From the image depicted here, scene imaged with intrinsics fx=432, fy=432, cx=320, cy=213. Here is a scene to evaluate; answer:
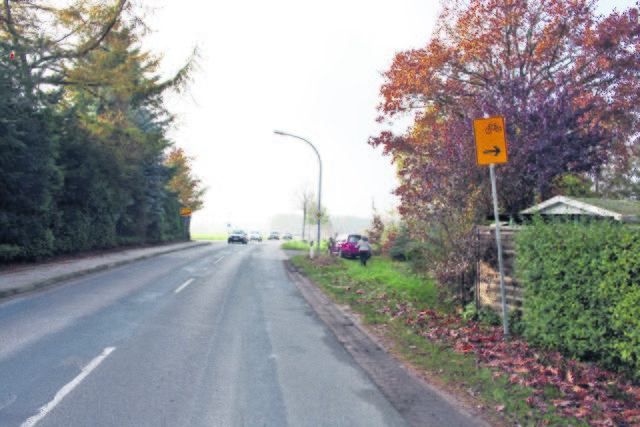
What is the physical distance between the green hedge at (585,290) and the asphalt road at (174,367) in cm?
243

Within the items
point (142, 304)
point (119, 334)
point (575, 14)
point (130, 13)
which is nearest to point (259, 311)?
point (142, 304)

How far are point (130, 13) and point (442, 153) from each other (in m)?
14.9

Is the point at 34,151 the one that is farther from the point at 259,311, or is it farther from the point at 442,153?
the point at 442,153

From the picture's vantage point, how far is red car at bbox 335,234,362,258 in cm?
2620

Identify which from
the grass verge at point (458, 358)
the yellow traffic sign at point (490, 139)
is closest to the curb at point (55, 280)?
the grass verge at point (458, 358)

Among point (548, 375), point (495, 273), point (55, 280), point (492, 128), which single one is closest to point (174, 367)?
point (548, 375)

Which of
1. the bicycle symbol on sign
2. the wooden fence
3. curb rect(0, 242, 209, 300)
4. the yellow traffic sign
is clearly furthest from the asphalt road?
the bicycle symbol on sign

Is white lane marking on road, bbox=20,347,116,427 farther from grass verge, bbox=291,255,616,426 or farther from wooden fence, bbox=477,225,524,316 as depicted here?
wooden fence, bbox=477,225,524,316

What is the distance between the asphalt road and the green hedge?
2430 millimetres

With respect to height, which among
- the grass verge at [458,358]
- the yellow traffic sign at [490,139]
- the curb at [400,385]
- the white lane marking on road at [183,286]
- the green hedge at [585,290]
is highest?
the yellow traffic sign at [490,139]

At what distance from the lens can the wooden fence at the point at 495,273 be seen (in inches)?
271

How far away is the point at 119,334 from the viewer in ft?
21.8

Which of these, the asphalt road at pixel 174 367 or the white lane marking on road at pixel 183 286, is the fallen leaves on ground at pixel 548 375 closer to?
the asphalt road at pixel 174 367

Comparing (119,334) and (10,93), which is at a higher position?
(10,93)
